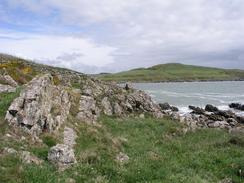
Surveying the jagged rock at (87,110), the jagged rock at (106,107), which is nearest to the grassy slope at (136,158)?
the jagged rock at (87,110)

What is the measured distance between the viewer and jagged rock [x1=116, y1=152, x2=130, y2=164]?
20484 mm

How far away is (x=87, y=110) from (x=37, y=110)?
9.66 meters

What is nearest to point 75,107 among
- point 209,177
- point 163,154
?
point 163,154

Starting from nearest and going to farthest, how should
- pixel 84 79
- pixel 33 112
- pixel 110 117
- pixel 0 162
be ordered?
1. pixel 0 162
2. pixel 33 112
3. pixel 110 117
4. pixel 84 79

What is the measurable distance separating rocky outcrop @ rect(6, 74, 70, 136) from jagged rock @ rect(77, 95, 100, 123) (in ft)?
7.59

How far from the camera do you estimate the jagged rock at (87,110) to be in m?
29.9

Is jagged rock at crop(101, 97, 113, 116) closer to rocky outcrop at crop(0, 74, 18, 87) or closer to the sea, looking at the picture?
rocky outcrop at crop(0, 74, 18, 87)

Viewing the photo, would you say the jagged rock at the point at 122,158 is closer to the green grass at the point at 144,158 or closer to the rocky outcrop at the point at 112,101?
the green grass at the point at 144,158

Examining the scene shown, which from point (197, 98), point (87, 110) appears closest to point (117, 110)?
point (87, 110)

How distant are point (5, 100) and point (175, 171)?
1119cm

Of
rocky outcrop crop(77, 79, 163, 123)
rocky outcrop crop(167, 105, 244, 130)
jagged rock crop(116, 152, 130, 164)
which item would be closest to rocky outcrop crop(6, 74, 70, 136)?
jagged rock crop(116, 152, 130, 164)

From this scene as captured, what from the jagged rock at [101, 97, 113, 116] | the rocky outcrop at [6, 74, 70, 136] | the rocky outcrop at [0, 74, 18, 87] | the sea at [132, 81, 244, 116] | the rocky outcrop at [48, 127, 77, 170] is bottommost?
the sea at [132, 81, 244, 116]

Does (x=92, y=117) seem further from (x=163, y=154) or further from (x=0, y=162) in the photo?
(x=0, y=162)

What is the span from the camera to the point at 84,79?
47812 mm
